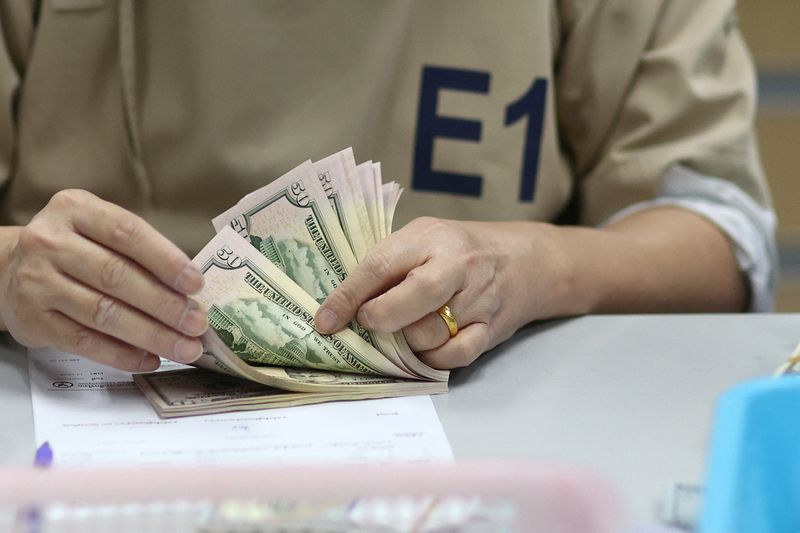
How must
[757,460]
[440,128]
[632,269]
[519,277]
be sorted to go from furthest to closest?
[440,128] < [632,269] < [519,277] < [757,460]

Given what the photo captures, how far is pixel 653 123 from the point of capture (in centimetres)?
152

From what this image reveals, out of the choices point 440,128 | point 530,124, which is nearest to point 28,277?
point 440,128

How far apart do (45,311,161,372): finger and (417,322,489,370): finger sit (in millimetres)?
279

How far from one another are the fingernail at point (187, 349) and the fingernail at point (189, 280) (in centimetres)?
5

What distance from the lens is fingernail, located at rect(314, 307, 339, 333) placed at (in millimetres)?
1025

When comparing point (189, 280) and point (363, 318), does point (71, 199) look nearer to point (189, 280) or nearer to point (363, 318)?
point (189, 280)

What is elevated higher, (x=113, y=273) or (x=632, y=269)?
(x=113, y=273)

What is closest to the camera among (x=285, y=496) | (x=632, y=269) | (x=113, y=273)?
(x=285, y=496)

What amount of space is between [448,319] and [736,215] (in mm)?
593

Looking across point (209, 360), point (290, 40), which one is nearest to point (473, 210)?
point (290, 40)

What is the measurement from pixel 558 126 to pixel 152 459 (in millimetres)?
968

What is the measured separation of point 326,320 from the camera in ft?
3.36

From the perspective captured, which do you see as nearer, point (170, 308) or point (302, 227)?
point (170, 308)

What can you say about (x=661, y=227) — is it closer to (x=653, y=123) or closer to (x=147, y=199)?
(x=653, y=123)
